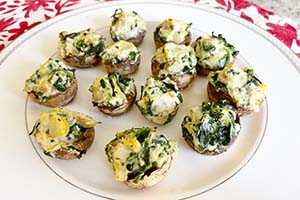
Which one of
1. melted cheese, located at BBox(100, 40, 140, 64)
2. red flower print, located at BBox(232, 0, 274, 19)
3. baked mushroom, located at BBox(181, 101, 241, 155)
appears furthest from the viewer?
red flower print, located at BBox(232, 0, 274, 19)

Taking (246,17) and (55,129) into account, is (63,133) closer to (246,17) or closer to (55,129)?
(55,129)

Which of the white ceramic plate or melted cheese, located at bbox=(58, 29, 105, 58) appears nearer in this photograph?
the white ceramic plate

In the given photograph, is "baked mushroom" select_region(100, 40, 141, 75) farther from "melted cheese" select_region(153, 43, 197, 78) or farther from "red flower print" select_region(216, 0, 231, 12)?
"red flower print" select_region(216, 0, 231, 12)

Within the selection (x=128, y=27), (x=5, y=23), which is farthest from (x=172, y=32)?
(x=5, y=23)

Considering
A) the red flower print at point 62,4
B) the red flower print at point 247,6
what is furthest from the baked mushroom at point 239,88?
the red flower print at point 62,4

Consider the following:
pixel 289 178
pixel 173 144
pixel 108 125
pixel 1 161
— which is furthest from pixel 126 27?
pixel 289 178

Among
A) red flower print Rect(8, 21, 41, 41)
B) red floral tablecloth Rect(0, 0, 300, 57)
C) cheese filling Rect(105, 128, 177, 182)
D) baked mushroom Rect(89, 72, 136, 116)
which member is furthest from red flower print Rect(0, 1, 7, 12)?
cheese filling Rect(105, 128, 177, 182)
